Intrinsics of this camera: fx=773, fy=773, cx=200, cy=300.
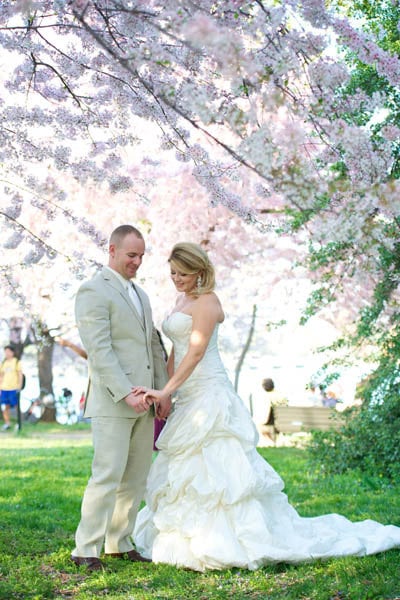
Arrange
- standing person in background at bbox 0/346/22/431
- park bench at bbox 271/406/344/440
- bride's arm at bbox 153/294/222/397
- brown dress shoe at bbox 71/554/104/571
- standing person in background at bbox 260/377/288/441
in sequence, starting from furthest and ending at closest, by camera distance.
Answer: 1. standing person in background at bbox 0/346/22/431
2. standing person in background at bbox 260/377/288/441
3. park bench at bbox 271/406/344/440
4. bride's arm at bbox 153/294/222/397
5. brown dress shoe at bbox 71/554/104/571

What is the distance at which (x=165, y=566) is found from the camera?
4.31 metres

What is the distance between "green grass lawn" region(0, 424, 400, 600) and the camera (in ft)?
12.4

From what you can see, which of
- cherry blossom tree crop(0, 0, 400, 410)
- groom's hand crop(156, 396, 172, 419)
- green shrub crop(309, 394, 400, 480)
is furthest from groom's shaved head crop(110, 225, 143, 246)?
green shrub crop(309, 394, 400, 480)

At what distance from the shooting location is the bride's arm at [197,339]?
14.9ft

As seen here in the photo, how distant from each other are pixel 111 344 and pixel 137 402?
1.21 ft

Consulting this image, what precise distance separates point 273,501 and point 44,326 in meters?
2.96

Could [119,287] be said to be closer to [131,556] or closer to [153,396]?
[153,396]

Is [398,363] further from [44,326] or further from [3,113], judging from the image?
[3,113]

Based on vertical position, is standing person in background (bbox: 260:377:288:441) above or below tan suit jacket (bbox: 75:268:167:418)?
below

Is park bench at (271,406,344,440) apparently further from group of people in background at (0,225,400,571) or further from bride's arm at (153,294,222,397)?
bride's arm at (153,294,222,397)

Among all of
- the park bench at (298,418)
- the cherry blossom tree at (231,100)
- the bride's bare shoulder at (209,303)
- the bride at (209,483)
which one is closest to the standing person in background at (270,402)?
the park bench at (298,418)

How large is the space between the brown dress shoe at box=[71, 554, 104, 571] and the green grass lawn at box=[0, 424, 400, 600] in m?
0.05

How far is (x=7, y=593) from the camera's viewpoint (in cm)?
381

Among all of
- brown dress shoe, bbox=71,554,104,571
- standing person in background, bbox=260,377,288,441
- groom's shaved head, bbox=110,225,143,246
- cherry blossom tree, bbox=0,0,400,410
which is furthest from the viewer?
standing person in background, bbox=260,377,288,441
